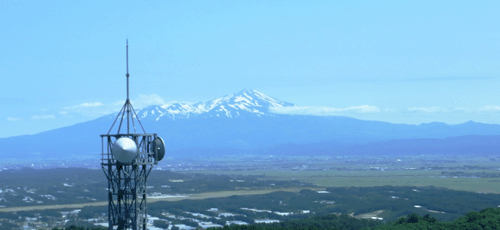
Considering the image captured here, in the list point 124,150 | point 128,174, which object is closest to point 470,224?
point 128,174

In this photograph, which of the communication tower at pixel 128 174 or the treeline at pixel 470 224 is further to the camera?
the treeline at pixel 470 224

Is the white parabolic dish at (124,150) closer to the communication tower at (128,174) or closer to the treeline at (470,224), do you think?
the communication tower at (128,174)

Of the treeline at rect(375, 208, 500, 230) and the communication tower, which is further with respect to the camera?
the treeline at rect(375, 208, 500, 230)

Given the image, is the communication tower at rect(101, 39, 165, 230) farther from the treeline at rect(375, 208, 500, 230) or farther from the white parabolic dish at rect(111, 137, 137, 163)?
the treeline at rect(375, 208, 500, 230)

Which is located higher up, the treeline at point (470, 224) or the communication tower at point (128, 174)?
the communication tower at point (128, 174)

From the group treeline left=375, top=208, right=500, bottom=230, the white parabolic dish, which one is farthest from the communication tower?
treeline left=375, top=208, right=500, bottom=230

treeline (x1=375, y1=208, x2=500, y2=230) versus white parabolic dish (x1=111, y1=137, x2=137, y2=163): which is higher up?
white parabolic dish (x1=111, y1=137, x2=137, y2=163)

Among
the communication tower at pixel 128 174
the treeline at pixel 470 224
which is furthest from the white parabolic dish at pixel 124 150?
the treeline at pixel 470 224

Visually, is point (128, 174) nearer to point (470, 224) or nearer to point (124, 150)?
point (124, 150)
